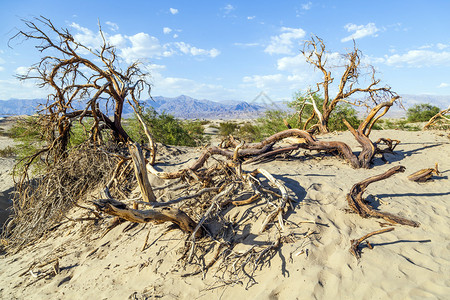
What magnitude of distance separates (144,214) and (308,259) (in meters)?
1.83

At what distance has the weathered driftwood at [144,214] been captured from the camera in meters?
2.51

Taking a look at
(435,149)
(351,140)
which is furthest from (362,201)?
(435,149)

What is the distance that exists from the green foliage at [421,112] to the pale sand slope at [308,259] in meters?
19.1

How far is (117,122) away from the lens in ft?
20.4

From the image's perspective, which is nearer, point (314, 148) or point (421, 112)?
point (314, 148)

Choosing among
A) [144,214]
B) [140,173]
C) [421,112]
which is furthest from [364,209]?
[421,112]

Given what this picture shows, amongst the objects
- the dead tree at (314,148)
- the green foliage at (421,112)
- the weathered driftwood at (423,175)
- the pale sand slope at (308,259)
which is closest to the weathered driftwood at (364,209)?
the pale sand slope at (308,259)

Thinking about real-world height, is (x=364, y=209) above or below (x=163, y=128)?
below

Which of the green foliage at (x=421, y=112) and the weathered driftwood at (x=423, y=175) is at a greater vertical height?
the green foliage at (x=421, y=112)

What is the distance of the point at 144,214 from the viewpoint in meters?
2.74

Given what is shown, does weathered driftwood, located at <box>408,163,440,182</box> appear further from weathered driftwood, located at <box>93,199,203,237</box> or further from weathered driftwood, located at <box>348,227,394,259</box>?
weathered driftwood, located at <box>93,199,203,237</box>

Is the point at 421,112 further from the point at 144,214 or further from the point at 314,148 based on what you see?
the point at 144,214

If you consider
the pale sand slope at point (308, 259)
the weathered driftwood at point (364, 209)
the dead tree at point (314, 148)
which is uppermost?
the dead tree at point (314, 148)

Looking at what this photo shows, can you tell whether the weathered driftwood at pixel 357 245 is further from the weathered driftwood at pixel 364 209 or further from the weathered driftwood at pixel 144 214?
the weathered driftwood at pixel 144 214
